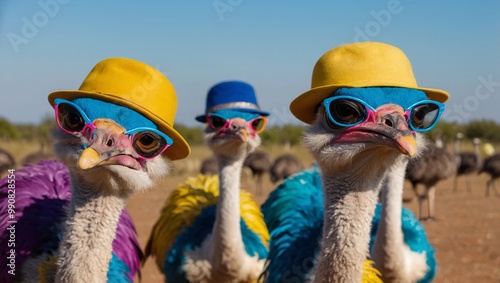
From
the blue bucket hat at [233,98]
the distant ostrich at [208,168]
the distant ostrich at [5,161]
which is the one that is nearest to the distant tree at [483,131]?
the distant ostrich at [208,168]

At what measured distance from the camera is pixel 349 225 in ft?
10.2

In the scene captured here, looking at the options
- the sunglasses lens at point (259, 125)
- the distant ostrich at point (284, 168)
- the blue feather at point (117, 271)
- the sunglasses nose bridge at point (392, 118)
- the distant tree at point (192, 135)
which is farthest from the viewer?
the distant tree at point (192, 135)

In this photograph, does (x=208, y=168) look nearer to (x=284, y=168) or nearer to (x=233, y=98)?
(x=284, y=168)

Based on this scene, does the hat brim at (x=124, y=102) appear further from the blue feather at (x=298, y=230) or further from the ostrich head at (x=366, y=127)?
the blue feather at (x=298, y=230)

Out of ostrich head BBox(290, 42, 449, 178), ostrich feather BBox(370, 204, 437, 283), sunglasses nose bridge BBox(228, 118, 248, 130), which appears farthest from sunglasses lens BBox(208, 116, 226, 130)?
ostrich head BBox(290, 42, 449, 178)

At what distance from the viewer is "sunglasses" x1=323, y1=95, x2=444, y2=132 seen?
9.92ft

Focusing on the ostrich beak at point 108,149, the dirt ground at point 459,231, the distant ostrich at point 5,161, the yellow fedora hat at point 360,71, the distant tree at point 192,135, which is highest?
the distant tree at point 192,135

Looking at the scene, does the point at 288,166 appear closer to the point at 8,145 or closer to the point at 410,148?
the point at 8,145

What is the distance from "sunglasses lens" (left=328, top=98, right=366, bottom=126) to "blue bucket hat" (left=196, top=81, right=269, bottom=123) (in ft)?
9.24

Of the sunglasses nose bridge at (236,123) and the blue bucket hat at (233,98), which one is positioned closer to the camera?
the sunglasses nose bridge at (236,123)

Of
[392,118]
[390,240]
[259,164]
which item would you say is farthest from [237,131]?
[259,164]

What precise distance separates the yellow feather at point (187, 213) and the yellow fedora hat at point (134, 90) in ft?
8.43

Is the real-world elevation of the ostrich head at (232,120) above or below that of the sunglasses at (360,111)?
above

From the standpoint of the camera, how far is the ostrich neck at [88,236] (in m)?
3.05
